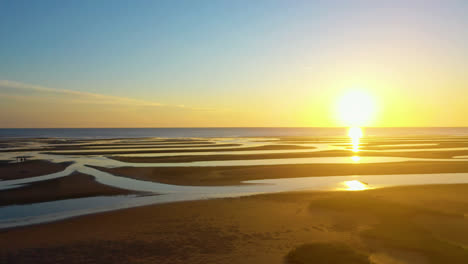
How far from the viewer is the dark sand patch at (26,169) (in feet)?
94.1

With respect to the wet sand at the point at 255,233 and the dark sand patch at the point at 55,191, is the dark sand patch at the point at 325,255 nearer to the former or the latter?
the wet sand at the point at 255,233

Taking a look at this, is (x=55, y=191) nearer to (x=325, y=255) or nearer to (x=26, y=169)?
(x=26, y=169)

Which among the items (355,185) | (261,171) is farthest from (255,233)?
(261,171)

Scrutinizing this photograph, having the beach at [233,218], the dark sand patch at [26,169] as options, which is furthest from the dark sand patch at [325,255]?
the dark sand patch at [26,169]

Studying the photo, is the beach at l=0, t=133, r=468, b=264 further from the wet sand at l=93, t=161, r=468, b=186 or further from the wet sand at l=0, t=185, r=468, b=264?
the wet sand at l=93, t=161, r=468, b=186

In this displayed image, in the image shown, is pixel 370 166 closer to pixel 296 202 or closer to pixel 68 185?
pixel 296 202

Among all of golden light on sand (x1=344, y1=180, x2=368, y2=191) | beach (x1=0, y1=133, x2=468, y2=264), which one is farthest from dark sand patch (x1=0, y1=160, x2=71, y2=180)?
golden light on sand (x1=344, y1=180, x2=368, y2=191)

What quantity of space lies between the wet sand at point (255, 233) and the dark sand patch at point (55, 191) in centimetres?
553

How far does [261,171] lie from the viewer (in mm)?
31422

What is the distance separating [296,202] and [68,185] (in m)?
15.6

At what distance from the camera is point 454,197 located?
19.6 m

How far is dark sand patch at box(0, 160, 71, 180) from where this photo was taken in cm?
2867

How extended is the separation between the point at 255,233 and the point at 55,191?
14617 millimetres

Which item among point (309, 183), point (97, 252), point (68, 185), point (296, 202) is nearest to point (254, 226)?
point (296, 202)
